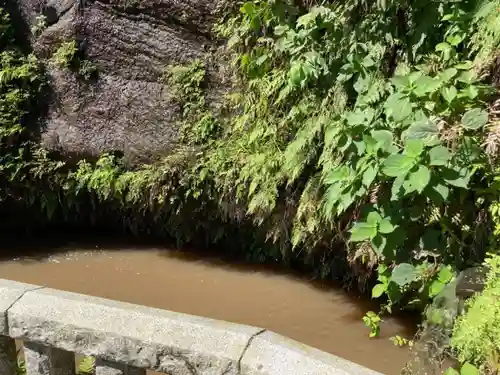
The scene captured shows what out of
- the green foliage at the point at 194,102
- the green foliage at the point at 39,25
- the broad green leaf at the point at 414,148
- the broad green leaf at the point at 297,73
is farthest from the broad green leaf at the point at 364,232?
the green foliage at the point at 39,25

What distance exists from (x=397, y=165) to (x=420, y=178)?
0.17 metres

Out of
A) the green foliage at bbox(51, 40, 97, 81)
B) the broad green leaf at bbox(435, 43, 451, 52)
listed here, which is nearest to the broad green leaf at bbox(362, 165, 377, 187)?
the broad green leaf at bbox(435, 43, 451, 52)

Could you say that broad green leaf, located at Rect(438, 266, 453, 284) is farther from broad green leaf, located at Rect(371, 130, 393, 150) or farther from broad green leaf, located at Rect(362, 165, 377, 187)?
broad green leaf, located at Rect(371, 130, 393, 150)

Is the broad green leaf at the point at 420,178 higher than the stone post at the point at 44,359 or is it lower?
higher

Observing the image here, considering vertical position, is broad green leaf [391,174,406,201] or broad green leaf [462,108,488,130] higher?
broad green leaf [462,108,488,130]

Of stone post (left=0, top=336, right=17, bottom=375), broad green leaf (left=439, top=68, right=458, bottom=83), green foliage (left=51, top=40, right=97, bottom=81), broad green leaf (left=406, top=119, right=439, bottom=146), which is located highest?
broad green leaf (left=439, top=68, right=458, bottom=83)

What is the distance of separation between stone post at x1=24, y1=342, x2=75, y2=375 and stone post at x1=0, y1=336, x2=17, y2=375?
0.16m

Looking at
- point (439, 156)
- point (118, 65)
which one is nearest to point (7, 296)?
point (439, 156)

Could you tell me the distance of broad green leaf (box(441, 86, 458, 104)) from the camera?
3482 mm

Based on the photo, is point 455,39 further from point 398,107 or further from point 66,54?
point 66,54

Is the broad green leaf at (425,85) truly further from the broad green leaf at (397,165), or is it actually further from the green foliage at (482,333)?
the green foliage at (482,333)

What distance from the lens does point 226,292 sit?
5668 millimetres

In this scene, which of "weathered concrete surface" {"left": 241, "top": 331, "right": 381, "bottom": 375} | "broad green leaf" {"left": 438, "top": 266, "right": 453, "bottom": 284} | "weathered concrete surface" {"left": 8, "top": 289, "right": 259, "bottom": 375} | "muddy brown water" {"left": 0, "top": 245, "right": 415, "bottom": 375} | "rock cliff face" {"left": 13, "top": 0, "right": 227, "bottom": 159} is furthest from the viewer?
"rock cliff face" {"left": 13, "top": 0, "right": 227, "bottom": 159}

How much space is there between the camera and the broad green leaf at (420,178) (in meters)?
3.13
